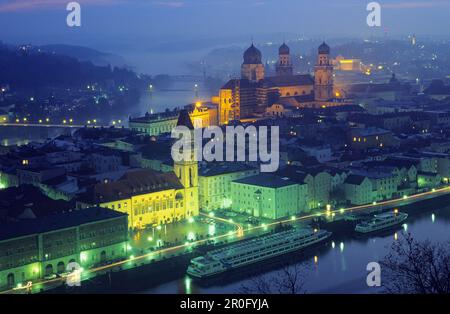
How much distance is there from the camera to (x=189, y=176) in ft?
29.6

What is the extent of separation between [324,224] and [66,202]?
3.02 meters

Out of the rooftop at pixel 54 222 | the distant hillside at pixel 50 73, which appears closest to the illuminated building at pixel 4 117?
the distant hillside at pixel 50 73

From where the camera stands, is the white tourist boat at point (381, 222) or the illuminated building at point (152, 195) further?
the white tourist boat at point (381, 222)

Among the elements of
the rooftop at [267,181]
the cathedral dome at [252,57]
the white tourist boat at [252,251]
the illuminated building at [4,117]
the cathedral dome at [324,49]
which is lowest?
the white tourist boat at [252,251]

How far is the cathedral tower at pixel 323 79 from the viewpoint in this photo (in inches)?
758

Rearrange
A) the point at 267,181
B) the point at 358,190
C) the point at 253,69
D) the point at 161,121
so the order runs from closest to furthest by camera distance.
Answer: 1. the point at 267,181
2. the point at 358,190
3. the point at 161,121
4. the point at 253,69

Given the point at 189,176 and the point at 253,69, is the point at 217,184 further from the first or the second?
the point at 253,69

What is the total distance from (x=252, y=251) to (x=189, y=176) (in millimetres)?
1932

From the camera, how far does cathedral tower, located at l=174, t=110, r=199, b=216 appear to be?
8938mm

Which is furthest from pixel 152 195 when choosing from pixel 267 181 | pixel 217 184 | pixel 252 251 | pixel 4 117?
pixel 4 117

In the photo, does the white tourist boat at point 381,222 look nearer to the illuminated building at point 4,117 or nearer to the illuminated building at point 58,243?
the illuminated building at point 58,243

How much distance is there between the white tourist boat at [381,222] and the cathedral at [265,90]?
8.44 meters
